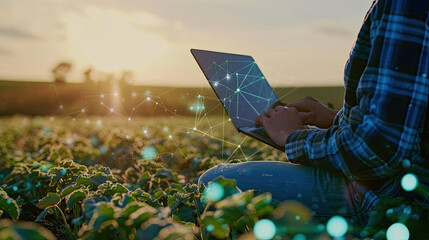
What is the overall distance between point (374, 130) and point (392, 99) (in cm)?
13

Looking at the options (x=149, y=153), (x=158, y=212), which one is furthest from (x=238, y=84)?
(x=149, y=153)

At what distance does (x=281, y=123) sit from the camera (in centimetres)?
205

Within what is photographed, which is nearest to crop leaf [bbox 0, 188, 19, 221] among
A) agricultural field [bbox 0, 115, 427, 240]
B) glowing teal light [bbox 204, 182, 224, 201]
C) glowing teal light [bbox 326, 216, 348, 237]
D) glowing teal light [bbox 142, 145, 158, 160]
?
agricultural field [bbox 0, 115, 427, 240]

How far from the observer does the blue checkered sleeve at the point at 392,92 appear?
4.68ft

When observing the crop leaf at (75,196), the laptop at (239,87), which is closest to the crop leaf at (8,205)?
the crop leaf at (75,196)

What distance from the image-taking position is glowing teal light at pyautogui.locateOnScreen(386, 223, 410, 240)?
1328 millimetres

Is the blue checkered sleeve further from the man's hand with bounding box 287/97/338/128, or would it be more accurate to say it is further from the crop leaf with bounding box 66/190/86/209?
the crop leaf with bounding box 66/190/86/209

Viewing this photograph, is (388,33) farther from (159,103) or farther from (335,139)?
(159,103)

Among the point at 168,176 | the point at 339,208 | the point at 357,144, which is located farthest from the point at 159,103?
the point at 357,144

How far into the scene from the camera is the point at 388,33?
1443 millimetres

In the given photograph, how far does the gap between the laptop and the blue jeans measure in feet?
0.63

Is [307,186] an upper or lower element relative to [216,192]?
lower

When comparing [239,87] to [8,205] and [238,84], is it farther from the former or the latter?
[8,205]

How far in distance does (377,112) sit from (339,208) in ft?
2.21
